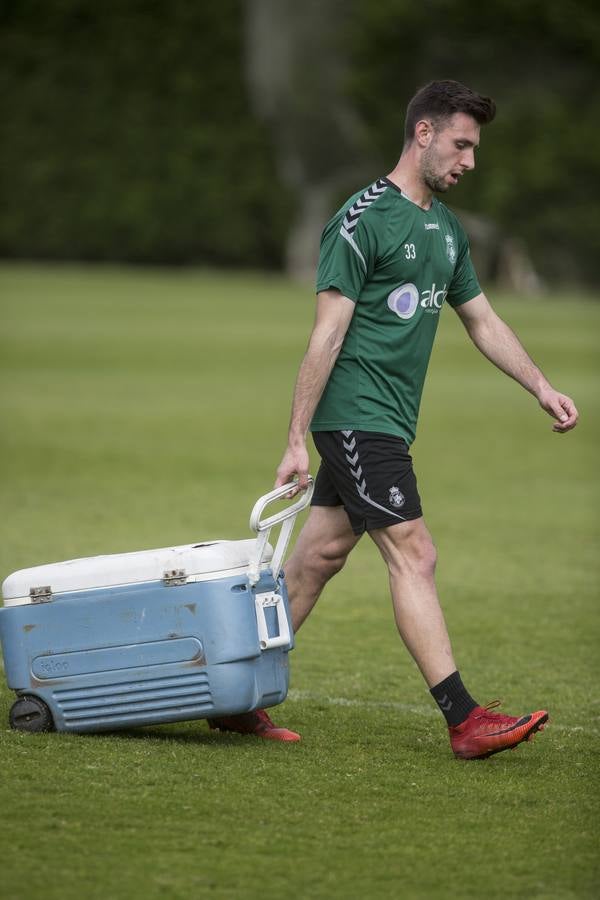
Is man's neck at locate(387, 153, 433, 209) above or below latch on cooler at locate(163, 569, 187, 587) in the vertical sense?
above

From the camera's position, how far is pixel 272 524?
5.09m

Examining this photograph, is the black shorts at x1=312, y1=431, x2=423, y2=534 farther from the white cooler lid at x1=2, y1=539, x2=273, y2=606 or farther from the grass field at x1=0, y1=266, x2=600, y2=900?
the grass field at x1=0, y1=266, x2=600, y2=900

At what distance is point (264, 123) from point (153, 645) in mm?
39991

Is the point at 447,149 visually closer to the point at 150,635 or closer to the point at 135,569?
the point at 135,569

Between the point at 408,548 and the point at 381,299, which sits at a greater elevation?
the point at 381,299

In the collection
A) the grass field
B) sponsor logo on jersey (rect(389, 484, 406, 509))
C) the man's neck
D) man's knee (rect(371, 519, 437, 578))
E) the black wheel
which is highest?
the man's neck

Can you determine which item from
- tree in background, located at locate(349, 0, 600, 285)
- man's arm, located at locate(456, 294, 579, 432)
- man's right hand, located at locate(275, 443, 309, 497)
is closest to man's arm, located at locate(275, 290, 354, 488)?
man's right hand, located at locate(275, 443, 309, 497)

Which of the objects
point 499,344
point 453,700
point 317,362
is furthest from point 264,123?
point 453,700

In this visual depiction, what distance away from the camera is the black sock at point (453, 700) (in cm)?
504

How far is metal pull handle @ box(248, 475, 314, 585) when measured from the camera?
4.92m

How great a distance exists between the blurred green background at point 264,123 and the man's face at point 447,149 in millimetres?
36436

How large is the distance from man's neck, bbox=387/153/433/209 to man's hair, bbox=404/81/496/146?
7 centimetres

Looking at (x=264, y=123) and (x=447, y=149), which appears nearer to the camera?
(x=447, y=149)

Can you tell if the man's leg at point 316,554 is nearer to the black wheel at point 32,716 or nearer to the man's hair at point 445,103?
the black wheel at point 32,716
